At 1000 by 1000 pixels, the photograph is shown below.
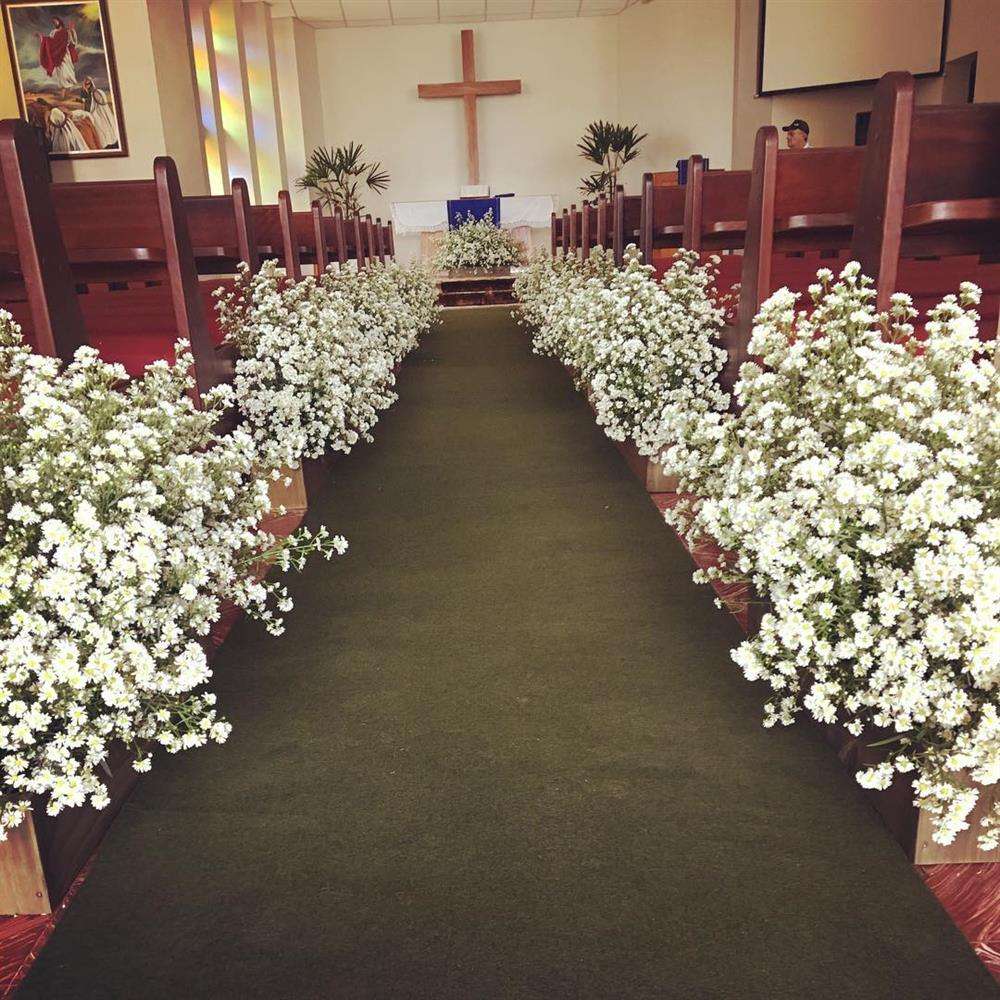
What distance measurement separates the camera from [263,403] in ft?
11.3

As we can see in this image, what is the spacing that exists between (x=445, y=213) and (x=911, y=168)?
46.2 ft

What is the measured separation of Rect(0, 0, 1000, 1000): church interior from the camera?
1438 millimetres

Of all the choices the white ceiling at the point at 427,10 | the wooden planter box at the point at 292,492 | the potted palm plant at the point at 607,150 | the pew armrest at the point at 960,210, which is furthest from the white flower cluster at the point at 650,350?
the white ceiling at the point at 427,10

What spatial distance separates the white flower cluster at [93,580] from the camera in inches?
57.2

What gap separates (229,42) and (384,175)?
3.93 metres

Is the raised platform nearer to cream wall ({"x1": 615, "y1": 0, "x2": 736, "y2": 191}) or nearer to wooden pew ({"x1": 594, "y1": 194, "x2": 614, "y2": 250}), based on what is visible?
cream wall ({"x1": 615, "y1": 0, "x2": 736, "y2": 191})

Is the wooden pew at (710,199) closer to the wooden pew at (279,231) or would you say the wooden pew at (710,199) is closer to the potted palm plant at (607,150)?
the wooden pew at (279,231)

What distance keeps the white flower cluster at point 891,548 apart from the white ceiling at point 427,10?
1443 centimetres

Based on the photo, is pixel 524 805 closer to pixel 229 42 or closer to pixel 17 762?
pixel 17 762

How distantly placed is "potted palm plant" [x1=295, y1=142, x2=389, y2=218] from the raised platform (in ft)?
8.34

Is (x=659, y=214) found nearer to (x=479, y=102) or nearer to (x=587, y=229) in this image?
(x=587, y=229)

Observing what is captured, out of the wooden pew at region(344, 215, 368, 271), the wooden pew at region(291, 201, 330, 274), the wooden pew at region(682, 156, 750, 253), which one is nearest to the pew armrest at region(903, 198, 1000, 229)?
the wooden pew at region(682, 156, 750, 253)

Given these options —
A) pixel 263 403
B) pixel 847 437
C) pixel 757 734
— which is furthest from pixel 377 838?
pixel 263 403

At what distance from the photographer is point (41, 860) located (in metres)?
1.54
